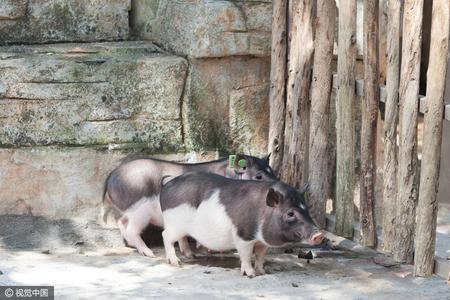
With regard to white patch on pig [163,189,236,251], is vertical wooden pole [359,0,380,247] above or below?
above

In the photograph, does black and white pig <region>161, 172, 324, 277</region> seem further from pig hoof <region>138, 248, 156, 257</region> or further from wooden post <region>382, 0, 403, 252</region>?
wooden post <region>382, 0, 403, 252</region>

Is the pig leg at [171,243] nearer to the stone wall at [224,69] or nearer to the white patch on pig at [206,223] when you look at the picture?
the white patch on pig at [206,223]

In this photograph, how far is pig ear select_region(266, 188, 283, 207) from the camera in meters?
7.10

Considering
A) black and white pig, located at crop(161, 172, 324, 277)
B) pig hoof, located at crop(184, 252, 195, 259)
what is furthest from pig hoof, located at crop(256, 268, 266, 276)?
pig hoof, located at crop(184, 252, 195, 259)

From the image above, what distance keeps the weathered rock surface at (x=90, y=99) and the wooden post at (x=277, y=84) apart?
0.71 m

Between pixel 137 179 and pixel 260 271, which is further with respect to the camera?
pixel 137 179

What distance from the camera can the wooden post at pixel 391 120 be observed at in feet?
22.7

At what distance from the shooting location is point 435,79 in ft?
21.6

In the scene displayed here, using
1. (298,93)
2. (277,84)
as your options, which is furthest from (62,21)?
(298,93)

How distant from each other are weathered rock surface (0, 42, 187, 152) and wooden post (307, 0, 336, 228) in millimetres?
1087

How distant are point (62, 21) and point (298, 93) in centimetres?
228

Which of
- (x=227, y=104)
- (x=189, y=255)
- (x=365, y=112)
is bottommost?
(x=189, y=255)

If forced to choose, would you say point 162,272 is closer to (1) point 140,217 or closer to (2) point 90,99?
(1) point 140,217

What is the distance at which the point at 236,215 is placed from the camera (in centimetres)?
732
